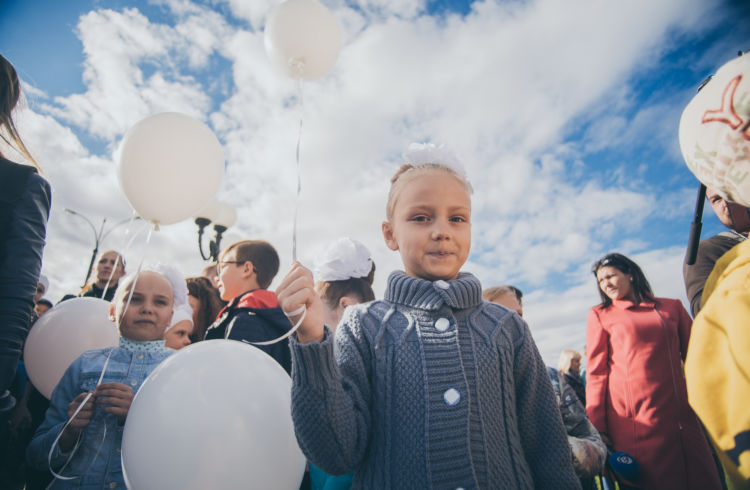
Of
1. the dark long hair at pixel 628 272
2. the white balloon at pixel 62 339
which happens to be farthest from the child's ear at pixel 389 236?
the dark long hair at pixel 628 272

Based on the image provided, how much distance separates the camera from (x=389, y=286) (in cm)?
151

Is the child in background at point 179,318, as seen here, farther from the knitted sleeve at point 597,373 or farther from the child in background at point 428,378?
the knitted sleeve at point 597,373

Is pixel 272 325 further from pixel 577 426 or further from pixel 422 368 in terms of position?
pixel 577 426

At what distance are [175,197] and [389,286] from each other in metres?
1.55

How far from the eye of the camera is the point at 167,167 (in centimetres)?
219

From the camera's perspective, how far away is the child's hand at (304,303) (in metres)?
1.06

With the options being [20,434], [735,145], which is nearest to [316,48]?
[735,145]

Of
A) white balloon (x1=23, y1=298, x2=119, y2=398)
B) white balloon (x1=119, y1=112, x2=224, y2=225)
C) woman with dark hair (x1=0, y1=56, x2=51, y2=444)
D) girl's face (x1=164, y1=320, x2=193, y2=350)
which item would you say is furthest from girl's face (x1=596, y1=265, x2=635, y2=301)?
white balloon (x1=23, y1=298, x2=119, y2=398)

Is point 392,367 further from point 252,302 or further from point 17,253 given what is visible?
point 252,302

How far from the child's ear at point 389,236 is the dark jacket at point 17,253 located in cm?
145

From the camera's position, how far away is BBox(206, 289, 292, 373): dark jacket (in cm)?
233

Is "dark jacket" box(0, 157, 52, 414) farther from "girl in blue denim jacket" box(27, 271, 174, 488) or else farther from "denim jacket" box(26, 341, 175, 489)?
"denim jacket" box(26, 341, 175, 489)

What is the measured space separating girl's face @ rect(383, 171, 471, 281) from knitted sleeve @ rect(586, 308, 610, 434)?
9.39 ft

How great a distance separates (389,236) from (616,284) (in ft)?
9.87
